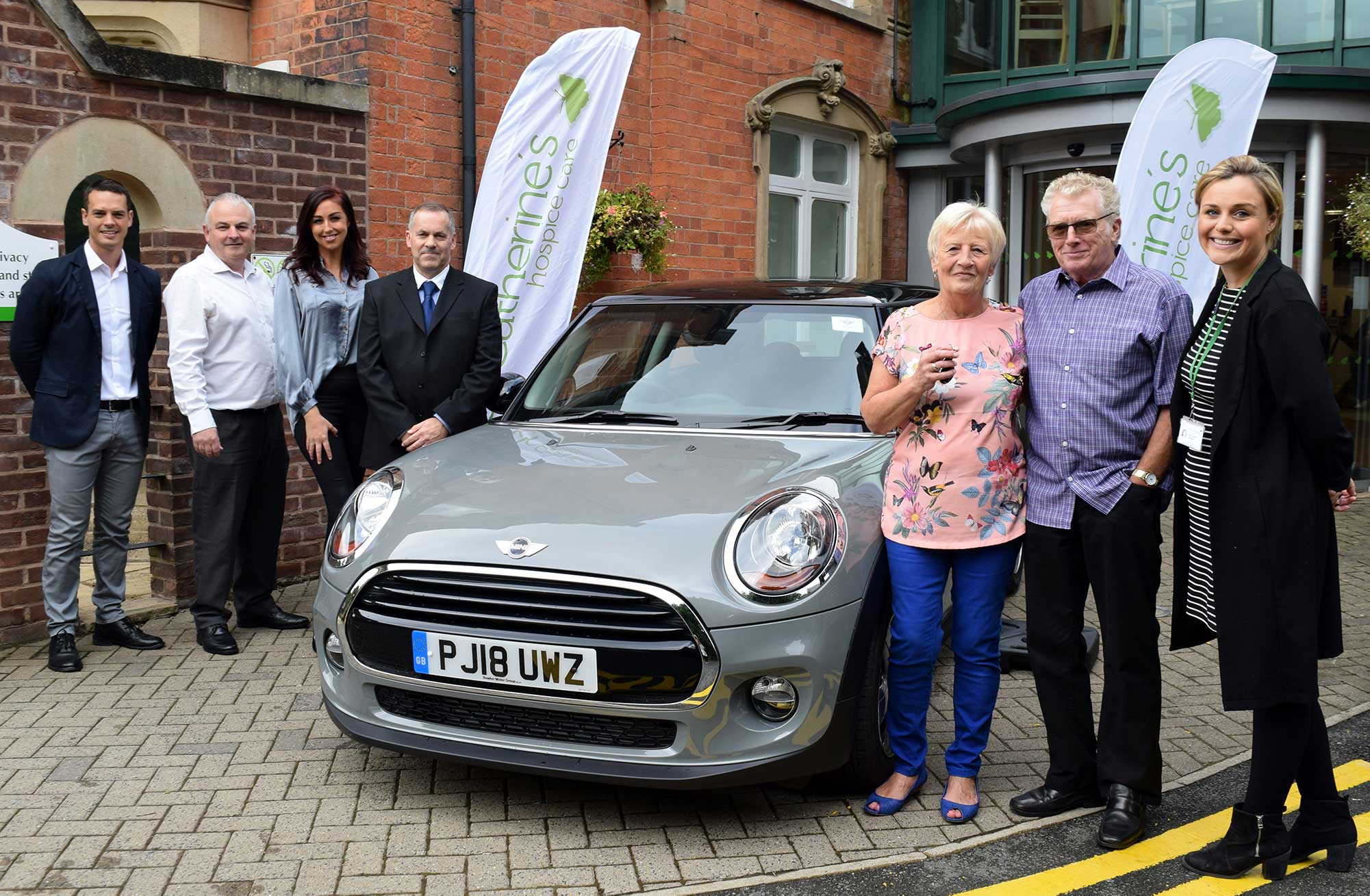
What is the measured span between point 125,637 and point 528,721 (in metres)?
2.90

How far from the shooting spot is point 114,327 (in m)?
5.35

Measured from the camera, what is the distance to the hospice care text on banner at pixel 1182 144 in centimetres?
709

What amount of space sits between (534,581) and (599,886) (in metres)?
0.83

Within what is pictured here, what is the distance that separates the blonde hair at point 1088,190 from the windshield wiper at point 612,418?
157 centimetres

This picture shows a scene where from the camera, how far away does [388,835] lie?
3600 millimetres

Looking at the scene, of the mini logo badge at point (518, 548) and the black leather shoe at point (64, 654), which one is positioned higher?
the mini logo badge at point (518, 548)

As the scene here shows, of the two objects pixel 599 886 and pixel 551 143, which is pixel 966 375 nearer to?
pixel 599 886

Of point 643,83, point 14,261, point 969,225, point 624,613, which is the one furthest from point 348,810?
point 643,83

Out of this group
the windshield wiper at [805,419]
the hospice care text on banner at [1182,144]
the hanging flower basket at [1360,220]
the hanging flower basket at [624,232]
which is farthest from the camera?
the hanging flower basket at [1360,220]

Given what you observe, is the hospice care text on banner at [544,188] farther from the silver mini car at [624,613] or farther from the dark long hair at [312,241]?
the silver mini car at [624,613]

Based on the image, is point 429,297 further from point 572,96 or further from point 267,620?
point 572,96

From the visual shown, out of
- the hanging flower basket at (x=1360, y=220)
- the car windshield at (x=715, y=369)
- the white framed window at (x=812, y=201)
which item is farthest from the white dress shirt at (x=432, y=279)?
the hanging flower basket at (x=1360, y=220)

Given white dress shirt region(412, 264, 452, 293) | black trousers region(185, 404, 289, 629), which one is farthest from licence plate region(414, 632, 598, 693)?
black trousers region(185, 404, 289, 629)

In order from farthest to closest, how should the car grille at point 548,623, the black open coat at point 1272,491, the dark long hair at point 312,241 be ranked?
1. the dark long hair at point 312,241
2. the car grille at point 548,623
3. the black open coat at point 1272,491
